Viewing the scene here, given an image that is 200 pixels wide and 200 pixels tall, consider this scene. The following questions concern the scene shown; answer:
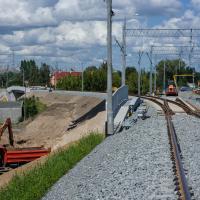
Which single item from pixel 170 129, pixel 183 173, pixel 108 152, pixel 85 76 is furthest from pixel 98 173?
pixel 85 76

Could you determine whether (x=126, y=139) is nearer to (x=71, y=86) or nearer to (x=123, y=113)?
(x=123, y=113)

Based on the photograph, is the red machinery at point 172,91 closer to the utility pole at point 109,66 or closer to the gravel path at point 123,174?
the utility pole at point 109,66

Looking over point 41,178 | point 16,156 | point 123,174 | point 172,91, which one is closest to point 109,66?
point 16,156

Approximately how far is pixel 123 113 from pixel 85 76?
345 ft

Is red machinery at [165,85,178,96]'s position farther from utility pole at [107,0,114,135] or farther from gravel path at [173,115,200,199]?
utility pole at [107,0,114,135]

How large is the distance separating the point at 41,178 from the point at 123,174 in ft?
9.19

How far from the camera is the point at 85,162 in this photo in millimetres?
18266

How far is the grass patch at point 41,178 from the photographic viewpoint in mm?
14295

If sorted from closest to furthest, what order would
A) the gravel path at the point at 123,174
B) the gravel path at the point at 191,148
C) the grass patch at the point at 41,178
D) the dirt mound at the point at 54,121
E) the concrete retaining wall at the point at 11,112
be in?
the gravel path at the point at 123,174 → the gravel path at the point at 191,148 → the grass patch at the point at 41,178 → the dirt mound at the point at 54,121 → the concrete retaining wall at the point at 11,112

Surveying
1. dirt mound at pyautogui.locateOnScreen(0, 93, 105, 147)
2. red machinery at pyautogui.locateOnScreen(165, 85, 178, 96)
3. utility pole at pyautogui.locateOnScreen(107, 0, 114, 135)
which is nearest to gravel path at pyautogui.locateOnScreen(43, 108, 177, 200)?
utility pole at pyautogui.locateOnScreen(107, 0, 114, 135)

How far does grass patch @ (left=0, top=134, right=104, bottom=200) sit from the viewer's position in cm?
1429

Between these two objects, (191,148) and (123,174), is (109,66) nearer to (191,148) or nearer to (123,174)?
(191,148)

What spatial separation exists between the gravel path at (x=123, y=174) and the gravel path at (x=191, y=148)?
456 millimetres

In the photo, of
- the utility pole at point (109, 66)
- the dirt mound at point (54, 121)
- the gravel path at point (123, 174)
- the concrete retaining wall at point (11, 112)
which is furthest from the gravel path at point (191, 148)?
the concrete retaining wall at point (11, 112)
